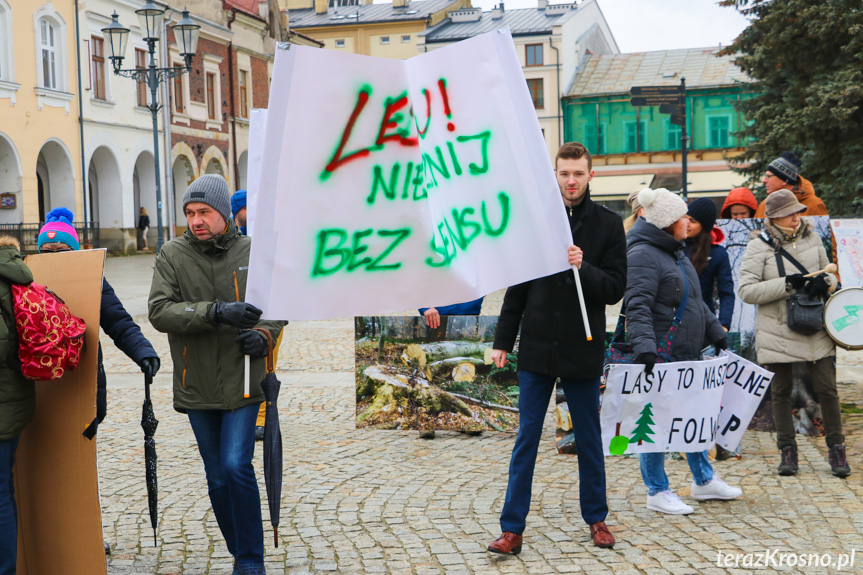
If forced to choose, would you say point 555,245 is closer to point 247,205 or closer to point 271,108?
point 271,108

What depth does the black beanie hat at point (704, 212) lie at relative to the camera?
249 inches

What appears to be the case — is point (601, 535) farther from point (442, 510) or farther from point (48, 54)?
point (48, 54)

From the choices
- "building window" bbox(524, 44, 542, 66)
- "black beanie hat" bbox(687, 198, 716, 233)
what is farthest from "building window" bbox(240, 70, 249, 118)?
"black beanie hat" bbox(687, 198, 716, 233)

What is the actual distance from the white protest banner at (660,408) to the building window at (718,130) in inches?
1934

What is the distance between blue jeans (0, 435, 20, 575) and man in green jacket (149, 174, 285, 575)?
73 cm

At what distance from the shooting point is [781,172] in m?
6.95

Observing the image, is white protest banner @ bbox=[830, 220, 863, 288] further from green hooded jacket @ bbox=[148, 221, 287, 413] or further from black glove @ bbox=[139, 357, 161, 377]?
black glove @ bbox=[139, 357, 161, 377]

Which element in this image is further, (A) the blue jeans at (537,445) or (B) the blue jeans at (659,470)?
(B) the blue jeans at (659,470)

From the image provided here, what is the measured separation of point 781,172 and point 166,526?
185 inches

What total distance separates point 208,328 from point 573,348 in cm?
171

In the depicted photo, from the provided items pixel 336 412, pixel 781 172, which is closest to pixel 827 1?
pixel 781 172

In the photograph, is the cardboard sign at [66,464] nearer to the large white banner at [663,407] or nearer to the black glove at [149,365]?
the black glove at [149,365]

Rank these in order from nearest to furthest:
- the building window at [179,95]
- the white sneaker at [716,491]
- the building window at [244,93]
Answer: the white sneaker at [716,491]
the building window at [179,95]
the building window at [244,93]

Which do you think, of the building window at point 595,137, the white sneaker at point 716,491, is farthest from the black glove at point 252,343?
the building window at point 595,137
